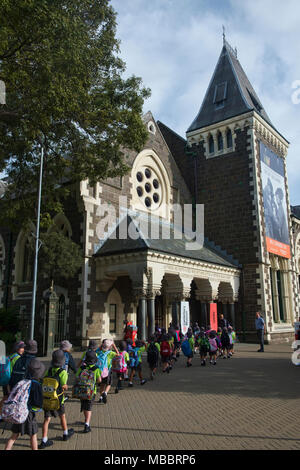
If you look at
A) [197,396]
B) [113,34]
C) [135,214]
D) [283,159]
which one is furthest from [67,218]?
[283,159]

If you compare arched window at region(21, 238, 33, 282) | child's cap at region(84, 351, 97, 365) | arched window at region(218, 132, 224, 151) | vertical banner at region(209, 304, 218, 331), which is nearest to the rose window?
arched window at region(218, 132, 224, 151)

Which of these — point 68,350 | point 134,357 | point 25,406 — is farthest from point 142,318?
point 25,406

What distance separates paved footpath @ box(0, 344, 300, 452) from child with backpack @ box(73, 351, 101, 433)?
1.10ft

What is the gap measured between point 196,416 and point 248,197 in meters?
20.4

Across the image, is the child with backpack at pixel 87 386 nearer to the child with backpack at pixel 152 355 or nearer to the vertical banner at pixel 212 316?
the child with backpack at pixel 152 355

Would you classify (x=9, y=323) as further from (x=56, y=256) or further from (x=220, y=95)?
(x=220, y=95)

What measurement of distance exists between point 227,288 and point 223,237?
4.22 meters

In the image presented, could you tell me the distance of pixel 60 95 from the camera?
38.3 feet

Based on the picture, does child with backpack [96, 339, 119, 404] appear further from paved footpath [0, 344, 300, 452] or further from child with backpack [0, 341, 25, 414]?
child with backpack [0, 341, 25, 414]

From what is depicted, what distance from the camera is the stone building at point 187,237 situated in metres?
18.9

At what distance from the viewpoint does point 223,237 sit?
1056 inches

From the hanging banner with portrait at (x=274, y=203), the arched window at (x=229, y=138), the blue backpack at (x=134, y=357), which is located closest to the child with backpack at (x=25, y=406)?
the blue backpack at (x=134, y=357)

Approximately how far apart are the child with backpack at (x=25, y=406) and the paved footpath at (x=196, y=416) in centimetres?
64

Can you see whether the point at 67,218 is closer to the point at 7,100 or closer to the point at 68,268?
the point at 68,268
